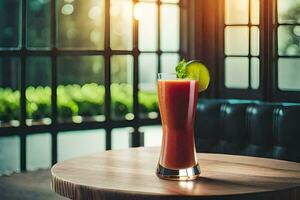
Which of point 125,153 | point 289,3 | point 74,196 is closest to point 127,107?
point 289,3

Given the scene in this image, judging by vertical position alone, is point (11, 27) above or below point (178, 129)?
above

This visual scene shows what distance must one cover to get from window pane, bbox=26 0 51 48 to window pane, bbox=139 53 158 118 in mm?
601

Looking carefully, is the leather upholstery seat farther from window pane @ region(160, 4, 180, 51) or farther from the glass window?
window pane @ region(160, 4, 180, 51)

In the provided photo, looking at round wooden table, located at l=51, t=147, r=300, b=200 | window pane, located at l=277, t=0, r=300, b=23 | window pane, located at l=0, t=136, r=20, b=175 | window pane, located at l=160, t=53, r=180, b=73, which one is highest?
window pane, located at l=277, t=0, r=300, b=23

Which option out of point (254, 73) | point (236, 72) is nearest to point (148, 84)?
point (236, 72)

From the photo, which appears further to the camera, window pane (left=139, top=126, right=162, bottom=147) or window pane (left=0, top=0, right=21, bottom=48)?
window pane (left=139, top=126, right=162, bottom=147)

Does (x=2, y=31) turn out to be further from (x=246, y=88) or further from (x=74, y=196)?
(x=74, y=196)

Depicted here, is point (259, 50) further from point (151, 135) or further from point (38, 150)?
point (38, 150)

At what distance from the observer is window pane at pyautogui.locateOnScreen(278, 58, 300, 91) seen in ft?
10.3

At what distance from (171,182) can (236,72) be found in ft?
6.46

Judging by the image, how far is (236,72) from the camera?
3.42 meters

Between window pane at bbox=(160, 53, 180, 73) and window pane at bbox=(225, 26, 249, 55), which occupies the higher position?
window pane at bbox=(225, 26, 249, 55)

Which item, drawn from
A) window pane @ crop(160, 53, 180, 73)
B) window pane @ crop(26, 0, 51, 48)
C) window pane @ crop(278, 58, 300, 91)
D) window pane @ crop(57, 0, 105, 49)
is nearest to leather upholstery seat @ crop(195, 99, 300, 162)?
window pane @ crop(278, 58, 300, 91)

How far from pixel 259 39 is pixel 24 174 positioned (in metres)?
1.47
